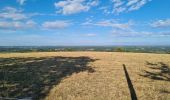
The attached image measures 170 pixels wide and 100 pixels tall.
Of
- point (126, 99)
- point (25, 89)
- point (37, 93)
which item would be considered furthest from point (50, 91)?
point (126, 99)

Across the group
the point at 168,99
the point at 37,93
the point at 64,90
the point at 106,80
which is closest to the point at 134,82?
the point at 106,80

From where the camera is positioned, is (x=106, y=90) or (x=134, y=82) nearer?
(x=106, y=90)

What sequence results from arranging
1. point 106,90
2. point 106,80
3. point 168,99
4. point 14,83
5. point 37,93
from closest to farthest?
point 168,99 → point 37,93 → point 106,90 → point 14,83 → point 106,80

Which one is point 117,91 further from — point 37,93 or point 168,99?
point 37,93

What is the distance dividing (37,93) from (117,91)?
16.6 feet

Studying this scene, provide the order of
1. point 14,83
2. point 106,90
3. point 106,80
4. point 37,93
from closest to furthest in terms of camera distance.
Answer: point 37,93, point 106,90, point 14,83, point 106,80

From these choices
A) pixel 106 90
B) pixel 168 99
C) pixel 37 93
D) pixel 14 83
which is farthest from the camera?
pixel 14 83

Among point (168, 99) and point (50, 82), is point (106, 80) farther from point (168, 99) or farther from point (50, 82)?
point (168, 99)

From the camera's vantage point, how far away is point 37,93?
512 inches

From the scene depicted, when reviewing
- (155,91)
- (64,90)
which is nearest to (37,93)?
(64,90)

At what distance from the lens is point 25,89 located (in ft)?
45.7

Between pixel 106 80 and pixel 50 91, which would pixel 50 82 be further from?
pixel 106 80

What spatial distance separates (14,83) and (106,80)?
23.2 ft

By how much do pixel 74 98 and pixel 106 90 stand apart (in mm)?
2707
